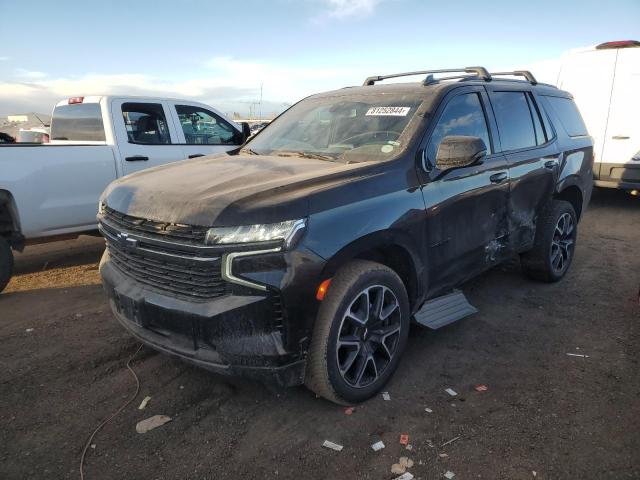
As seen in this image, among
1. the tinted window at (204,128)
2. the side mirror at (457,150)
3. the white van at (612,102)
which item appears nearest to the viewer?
the side mirror at (457,150)

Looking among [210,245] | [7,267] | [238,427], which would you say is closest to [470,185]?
[210,245]

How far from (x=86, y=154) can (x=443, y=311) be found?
4.13m

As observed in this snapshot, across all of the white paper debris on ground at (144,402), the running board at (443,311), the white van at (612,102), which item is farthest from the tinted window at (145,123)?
the white van at (612,102)

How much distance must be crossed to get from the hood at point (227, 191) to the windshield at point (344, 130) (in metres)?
0.24

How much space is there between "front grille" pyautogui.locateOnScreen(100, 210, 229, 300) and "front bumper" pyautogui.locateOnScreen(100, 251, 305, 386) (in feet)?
0.21

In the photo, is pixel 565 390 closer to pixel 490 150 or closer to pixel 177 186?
pixel 490 150

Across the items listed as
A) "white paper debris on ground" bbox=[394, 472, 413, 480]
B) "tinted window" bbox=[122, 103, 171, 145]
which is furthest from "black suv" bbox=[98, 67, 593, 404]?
"tinted window" bbox=[122, 103, 171, 145]

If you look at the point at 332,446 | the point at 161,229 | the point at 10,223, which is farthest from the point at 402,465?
the point at 10,223

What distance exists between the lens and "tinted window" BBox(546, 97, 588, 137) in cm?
496

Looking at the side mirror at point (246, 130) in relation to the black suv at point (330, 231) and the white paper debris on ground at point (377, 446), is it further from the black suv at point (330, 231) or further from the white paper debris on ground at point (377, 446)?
the white paper debris on ground at point (377, 446)

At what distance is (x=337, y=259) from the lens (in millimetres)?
2547

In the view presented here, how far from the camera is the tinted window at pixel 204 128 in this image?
255 inches

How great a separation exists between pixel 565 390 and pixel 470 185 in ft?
4.91

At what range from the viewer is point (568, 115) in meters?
5.17
